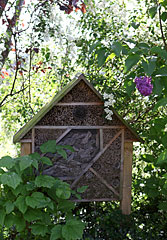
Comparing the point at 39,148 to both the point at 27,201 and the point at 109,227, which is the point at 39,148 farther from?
the point at 109,227

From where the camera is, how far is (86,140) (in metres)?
3.07

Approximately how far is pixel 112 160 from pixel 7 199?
1017mm

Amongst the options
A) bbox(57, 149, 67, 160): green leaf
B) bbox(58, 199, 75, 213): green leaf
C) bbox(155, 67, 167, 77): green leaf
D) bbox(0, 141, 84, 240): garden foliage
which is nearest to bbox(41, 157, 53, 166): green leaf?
bbox(0, 141, 84, 240): garden foliage

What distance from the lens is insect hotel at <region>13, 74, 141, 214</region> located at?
2977 mm

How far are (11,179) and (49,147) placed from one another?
0.43 m

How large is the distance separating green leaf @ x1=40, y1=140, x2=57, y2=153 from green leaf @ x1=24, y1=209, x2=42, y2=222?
49cm

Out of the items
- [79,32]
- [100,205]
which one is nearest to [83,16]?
[79,32]

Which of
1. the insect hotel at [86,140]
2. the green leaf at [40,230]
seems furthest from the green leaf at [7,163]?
the green leaf at [40,230]

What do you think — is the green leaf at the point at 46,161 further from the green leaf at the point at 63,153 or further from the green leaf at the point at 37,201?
the green leaf at the point at 37,201

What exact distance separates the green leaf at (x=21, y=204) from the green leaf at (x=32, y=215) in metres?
0.10

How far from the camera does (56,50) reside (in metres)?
4.02

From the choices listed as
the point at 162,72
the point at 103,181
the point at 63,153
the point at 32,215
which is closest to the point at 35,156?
the point at 63,153

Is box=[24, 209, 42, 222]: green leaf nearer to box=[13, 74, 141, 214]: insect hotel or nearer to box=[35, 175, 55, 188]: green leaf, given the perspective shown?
box=[35, 175, 55, 188]: green leaf

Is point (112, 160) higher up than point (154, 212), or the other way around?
point (112, 160)
